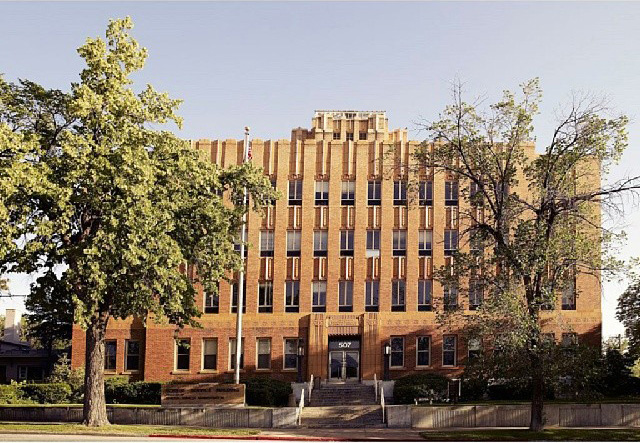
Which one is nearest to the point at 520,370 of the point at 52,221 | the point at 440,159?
the point at 440,159

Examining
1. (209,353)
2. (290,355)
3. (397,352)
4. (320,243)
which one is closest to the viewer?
(397,352)

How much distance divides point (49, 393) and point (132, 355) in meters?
6.70

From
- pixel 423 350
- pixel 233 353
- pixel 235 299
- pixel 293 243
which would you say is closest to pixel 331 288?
pixel 293 243

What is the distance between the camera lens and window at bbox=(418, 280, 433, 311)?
54531 millimetres

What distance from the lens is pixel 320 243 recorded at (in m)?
55.6

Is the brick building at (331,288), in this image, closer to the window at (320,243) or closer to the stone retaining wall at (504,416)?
the window at (320,243)

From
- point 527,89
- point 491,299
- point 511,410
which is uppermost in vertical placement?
point 527,89

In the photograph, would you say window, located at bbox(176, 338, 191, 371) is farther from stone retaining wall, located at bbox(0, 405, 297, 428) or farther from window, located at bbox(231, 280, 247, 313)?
stone retaining wall, located at bbox(0, 405, 297, 428)

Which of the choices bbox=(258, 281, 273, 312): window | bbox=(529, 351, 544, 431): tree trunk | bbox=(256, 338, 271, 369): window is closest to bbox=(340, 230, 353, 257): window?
bbox=(258, 281, 273, 312): window

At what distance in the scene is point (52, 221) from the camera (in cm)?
3138

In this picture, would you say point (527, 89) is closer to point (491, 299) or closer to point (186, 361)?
point (491, 299)

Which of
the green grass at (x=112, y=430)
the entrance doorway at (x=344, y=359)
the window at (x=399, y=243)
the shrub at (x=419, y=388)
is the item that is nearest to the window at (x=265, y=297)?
the entrance doorway at (x=344, y=359)

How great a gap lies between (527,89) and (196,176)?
44.4 feet

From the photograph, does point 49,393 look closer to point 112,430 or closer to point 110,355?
point 110,355
